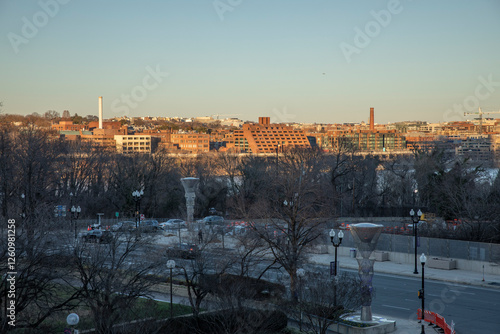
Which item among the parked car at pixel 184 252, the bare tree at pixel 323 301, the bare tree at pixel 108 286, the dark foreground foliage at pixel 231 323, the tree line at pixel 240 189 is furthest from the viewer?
the tree line at pixel 240 189

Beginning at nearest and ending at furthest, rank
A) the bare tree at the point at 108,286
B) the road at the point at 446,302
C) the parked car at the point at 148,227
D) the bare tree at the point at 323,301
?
the bare tree at the point at 108,286 < the bare tree at the point at 323,301 < the road at the point at 446,302 < the parked car at the point at 148,227

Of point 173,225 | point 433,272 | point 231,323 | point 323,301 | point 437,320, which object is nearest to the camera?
point 231,323

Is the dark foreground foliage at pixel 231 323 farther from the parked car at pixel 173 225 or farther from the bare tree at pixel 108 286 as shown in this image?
the parked car at pixel 173 225

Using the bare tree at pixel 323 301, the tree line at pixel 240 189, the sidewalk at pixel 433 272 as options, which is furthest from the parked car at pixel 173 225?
the bare tree at pixel 323 301

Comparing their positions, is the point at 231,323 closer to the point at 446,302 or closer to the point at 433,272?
the point at 446,302

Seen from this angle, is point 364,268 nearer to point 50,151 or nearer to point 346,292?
point 346,292

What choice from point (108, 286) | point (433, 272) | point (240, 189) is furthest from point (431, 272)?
point (240, 189)

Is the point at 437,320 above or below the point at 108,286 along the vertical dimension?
below

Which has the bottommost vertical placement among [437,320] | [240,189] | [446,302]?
[446,302]

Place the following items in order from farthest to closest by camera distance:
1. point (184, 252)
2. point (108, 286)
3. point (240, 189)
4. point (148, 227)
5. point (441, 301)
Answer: point (240, 189), point (148, 227), point (441, 301), point (184, 252), point (108, 286)

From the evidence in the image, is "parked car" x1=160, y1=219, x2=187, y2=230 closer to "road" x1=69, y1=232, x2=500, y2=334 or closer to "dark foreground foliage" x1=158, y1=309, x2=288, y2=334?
"road" x1=69, y1=232, x2=500, y2=334

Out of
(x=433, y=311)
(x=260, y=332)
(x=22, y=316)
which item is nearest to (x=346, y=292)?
(x=260, y=332)

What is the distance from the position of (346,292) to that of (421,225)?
21.3 metres

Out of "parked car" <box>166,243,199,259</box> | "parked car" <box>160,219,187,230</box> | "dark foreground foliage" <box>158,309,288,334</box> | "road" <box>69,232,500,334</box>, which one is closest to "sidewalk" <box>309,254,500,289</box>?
"road" <box>69,232,500,334</box>
